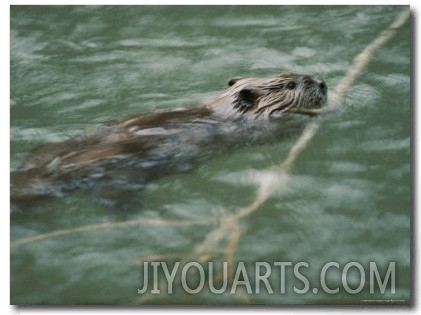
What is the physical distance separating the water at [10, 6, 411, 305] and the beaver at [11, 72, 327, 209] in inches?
2.0

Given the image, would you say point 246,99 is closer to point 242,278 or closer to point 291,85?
point 291,85

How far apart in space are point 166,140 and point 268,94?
0.49m

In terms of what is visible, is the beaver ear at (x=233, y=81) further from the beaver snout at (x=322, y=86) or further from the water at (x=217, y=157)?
the beaver snout at (x=322, y=86)

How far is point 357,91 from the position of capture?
11.7ft

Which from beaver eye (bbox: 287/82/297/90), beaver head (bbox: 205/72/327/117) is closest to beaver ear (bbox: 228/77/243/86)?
beaver head (bbox: 205/72/327/117)

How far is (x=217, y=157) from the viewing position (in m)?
3.46

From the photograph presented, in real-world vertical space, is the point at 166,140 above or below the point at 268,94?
below

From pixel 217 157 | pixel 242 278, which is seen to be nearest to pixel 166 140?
pixel 217 157

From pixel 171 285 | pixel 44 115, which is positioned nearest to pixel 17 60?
pixel 44 115

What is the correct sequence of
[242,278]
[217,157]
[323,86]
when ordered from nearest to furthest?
[242,278]
[217,157]
[323,86]

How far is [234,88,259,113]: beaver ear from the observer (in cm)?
363

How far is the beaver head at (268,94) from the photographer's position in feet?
11.9

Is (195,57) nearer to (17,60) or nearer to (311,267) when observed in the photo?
(17,60)

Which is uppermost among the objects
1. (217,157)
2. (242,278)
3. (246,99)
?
(246,99)
